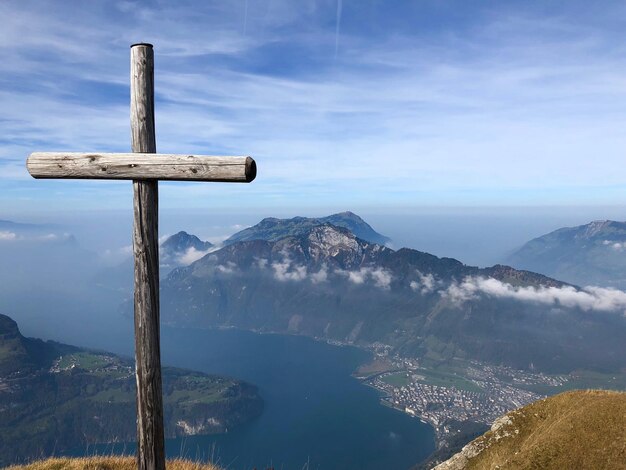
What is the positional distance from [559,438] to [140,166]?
12.4 metres

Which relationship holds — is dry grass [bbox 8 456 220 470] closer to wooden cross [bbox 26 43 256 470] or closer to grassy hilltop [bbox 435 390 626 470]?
wooden cross [bbox 26 43 256 470]

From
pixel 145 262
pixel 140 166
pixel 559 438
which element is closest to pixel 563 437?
pixel 559 438

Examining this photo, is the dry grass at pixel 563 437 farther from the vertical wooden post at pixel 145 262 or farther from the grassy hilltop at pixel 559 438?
the vertical wooden post at pixel 145 262

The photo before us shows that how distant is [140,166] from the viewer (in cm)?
716

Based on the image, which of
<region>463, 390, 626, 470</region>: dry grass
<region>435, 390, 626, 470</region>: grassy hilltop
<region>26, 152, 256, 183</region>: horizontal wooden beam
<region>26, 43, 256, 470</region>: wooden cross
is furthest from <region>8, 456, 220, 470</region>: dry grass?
<region>463, 390, 626, 470</region>: dry grass

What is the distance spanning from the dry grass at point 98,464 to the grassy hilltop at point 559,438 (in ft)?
23.2

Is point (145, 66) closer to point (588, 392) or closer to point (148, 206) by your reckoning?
point (148, 206)

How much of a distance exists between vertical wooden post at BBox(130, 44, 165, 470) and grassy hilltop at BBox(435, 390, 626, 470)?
908cm

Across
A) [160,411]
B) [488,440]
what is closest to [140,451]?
[160,411]

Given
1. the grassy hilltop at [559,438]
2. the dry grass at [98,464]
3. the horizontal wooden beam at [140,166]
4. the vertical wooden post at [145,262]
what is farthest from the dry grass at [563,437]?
the horizontal wooden beam at [140,166]

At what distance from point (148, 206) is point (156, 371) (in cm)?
275

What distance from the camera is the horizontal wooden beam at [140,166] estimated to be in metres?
6.97

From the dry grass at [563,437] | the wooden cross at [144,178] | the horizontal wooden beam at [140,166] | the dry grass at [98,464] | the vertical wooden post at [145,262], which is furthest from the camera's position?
the dry grass at [563,437]

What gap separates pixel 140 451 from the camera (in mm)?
7637
